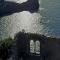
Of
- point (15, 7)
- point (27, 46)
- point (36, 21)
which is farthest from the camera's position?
point (15, 7)

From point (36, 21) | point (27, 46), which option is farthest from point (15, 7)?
point (27, 46)

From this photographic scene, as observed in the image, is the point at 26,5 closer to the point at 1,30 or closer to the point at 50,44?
the point at 1,30

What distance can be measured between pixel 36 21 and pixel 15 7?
216 centimetres

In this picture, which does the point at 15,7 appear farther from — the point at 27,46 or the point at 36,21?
the point at 27,46

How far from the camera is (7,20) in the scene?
19.4 m

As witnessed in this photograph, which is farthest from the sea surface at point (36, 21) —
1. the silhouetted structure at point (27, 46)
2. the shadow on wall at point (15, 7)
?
the silhouetted structure at point (27, 46)

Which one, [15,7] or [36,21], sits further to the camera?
[15,7]

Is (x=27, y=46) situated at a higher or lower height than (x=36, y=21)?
lower

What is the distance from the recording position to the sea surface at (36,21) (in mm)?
17103

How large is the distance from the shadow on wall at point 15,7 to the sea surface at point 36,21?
353 mm

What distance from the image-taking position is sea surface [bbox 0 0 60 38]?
17103 millimetres

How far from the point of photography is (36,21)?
64.2 feet

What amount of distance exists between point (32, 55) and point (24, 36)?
537mm

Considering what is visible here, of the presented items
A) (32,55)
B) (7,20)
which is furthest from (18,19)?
(32,55)
